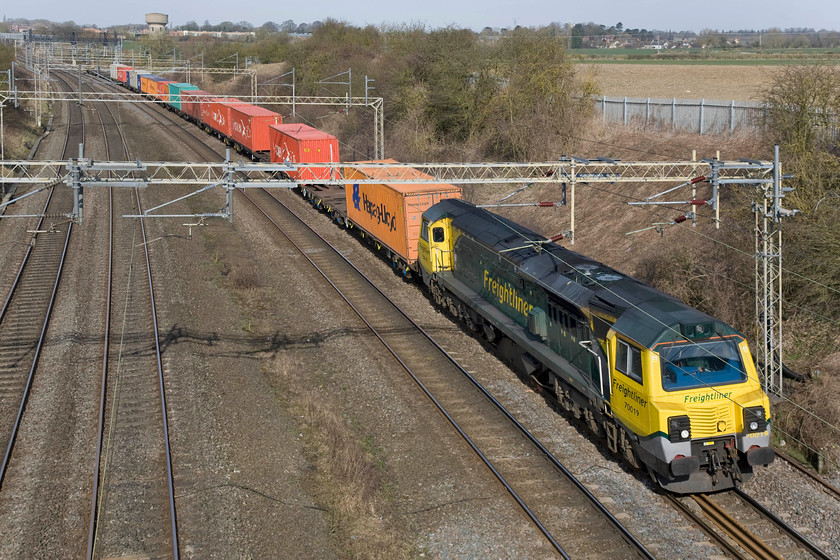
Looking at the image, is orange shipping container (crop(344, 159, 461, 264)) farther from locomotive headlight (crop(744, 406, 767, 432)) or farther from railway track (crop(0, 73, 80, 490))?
locomotive headlight (crop(744, 406, 767, 432))

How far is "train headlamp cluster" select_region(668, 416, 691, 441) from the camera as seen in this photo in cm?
1384

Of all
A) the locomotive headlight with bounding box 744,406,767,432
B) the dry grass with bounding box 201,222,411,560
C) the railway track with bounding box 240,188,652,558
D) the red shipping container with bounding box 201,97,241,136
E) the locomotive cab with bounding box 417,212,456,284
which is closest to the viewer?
the railway track with bounding box 240,188,652,558

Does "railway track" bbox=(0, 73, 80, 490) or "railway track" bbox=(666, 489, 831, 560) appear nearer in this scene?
"railway track" bbox=(666, 489, 831, 560)

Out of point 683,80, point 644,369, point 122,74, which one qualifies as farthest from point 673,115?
point 122,74

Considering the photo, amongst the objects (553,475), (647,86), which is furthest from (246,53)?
(553,475)

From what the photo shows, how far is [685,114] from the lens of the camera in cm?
3938

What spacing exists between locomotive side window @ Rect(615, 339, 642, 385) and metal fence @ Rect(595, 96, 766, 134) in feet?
63.0

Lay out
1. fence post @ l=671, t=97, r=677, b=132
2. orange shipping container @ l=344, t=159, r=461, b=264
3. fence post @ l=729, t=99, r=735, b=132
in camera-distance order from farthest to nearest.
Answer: fence post @ l=671, t=97, r=677, b=132 < fence post @ l=729, t=99, r=735, b=132 < orange shipping container @ l=344, t=159, r=461, b=264

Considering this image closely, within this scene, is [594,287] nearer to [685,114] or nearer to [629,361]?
[629,361]

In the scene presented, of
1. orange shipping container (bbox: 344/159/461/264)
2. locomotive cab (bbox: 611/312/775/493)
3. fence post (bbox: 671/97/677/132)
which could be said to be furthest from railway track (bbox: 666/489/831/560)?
fence post (bbox: 671/97/677/132)

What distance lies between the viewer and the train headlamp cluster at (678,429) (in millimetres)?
13836

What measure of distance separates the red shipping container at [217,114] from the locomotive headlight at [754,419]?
4807cm

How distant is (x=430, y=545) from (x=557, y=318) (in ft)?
20.1

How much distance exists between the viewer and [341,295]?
27.2m
